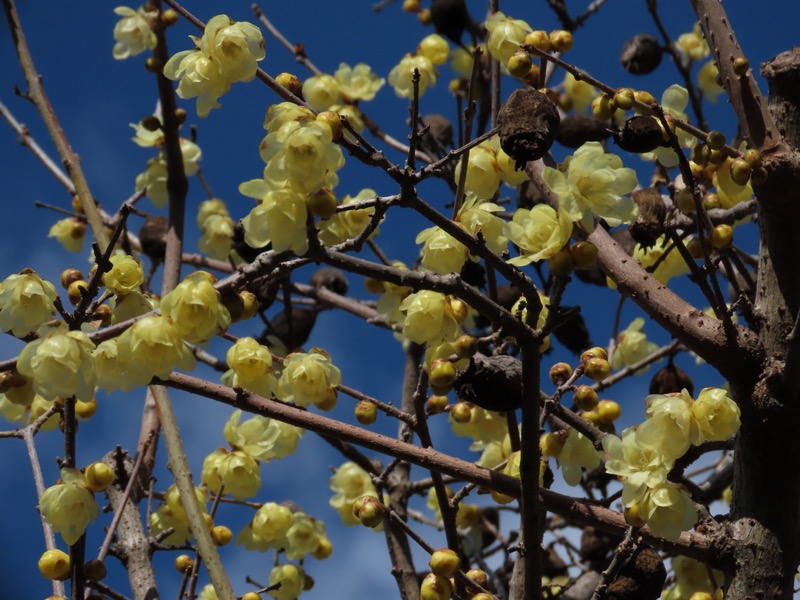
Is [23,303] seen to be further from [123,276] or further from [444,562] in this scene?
[444,562]

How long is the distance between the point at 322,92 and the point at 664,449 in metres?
2.78

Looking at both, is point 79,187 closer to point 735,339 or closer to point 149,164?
point 149,164

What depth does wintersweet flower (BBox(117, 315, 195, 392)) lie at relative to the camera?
77.1 inches

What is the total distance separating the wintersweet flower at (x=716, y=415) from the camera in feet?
7.39

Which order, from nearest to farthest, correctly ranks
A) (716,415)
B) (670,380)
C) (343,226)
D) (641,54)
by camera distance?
(716,415), (343,226), (670,380), (641,54)

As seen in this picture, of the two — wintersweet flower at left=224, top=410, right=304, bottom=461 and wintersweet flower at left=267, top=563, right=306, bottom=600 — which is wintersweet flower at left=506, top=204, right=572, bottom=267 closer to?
wintersweet flower at left=224, top=410, right=304, bottom=461

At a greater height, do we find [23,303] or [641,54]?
[641,54]

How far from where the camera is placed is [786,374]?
8.30 ft

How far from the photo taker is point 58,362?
6.26 feet

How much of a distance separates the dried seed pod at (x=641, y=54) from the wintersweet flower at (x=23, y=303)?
3.40 metres

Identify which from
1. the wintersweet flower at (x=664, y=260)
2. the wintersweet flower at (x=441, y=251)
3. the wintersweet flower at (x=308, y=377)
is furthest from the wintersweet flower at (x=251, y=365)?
the wintersweet flower at (x=664, y=260)

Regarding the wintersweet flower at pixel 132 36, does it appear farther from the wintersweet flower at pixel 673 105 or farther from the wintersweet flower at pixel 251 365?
the wintersweet flower at pixel 673 105

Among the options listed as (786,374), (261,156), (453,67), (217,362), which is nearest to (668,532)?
(786,374)

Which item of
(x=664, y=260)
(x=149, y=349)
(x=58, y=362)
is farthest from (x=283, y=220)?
(x=664, y=260)
